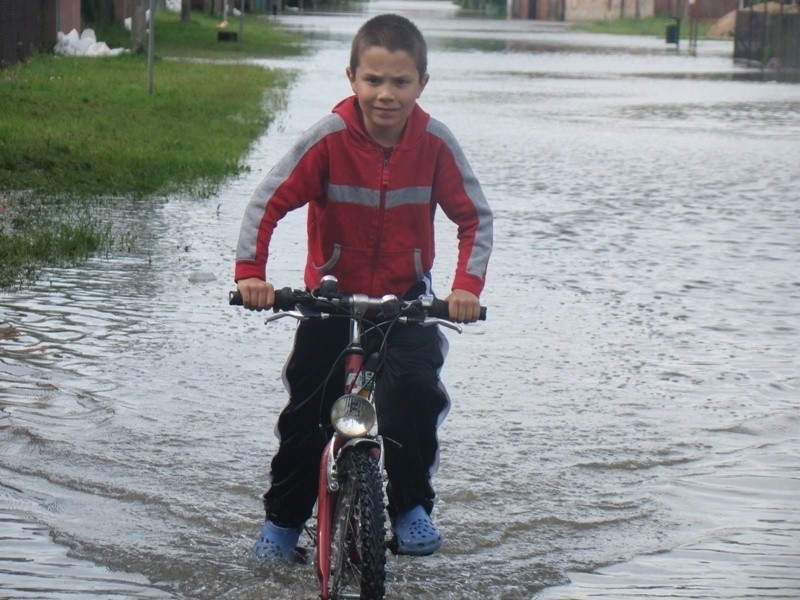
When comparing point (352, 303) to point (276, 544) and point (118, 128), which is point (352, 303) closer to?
point (276, 544)

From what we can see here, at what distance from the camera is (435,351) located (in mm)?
4840

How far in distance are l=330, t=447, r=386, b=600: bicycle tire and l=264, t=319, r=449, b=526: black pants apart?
1.17ft

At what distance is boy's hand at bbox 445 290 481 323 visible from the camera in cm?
453

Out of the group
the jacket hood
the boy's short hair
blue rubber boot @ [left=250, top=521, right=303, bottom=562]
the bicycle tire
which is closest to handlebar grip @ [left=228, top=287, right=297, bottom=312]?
the bicycle tire

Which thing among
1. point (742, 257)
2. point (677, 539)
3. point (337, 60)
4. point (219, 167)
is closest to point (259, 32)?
point (337, 60)

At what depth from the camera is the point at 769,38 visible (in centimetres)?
4762

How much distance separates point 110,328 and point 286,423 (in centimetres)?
365

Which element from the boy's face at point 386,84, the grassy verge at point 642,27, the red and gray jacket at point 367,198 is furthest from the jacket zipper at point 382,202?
the grassy verge at point 642,27

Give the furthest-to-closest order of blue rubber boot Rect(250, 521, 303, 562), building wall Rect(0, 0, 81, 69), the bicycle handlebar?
building wall Rect(0, 0, 81, 69) < blue rubber boot Rect(250, 521, 303, 562) < the bicycle handlebar

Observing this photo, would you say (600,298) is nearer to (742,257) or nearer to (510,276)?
(510,276)

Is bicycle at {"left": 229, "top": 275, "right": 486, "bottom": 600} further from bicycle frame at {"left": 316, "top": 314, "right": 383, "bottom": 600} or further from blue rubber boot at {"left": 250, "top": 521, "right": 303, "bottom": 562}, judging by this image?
blue rubber boot at {"left": 250, "top": 521, "right": 303, "bottom": 562}

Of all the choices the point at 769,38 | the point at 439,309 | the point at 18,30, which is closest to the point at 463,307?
the point at 439,309

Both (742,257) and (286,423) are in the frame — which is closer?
(286,423)

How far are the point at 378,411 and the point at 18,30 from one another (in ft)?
73.8
